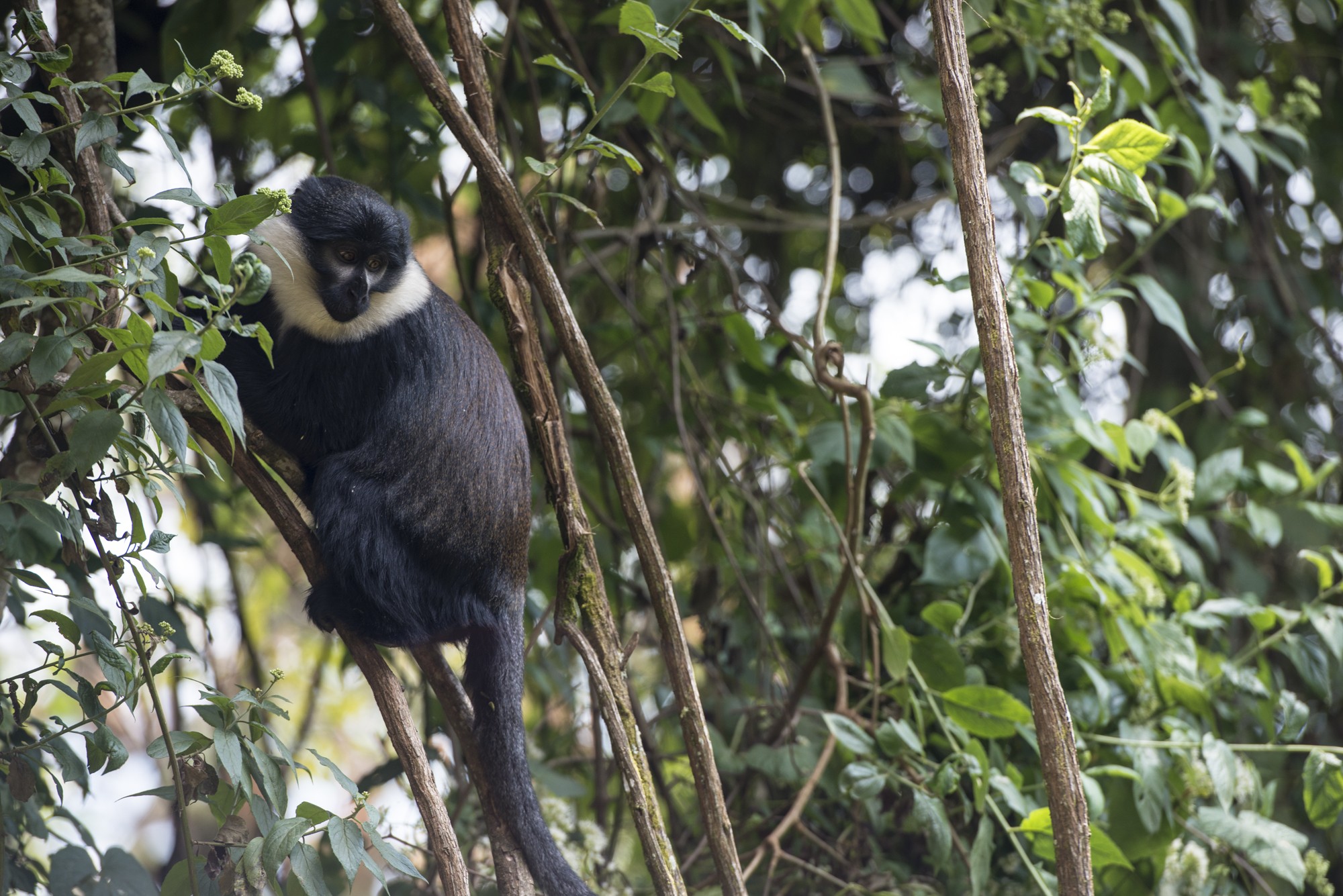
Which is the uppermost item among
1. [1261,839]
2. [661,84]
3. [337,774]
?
[661,84]

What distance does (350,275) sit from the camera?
106 inches

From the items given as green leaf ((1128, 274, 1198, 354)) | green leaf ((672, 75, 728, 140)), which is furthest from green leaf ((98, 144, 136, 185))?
green leaf ((1128, 274, 1198, 354))

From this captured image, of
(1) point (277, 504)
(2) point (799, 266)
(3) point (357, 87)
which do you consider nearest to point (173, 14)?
(3) point (357, 87)

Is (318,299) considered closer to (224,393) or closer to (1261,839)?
(224,393)

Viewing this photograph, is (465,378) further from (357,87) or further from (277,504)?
(357,87)

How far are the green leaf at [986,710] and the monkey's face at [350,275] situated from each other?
5.83 feet

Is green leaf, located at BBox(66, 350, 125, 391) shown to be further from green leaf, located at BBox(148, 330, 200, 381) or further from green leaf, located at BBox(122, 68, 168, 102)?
green leaf, located at BBox(122, 68, 168, 102)

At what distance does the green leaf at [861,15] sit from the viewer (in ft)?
10.0

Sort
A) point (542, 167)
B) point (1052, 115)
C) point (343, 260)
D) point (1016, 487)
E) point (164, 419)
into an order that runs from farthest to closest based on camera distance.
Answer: point (343, 260), point (1052, 115), point (542, 167), point (1016, 487), point (164, 419)

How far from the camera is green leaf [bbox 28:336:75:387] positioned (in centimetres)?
165

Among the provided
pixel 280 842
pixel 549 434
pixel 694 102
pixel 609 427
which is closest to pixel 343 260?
pixel 549 434

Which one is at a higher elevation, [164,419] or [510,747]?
[164,419]

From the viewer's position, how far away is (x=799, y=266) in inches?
196

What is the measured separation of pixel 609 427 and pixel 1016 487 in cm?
92
